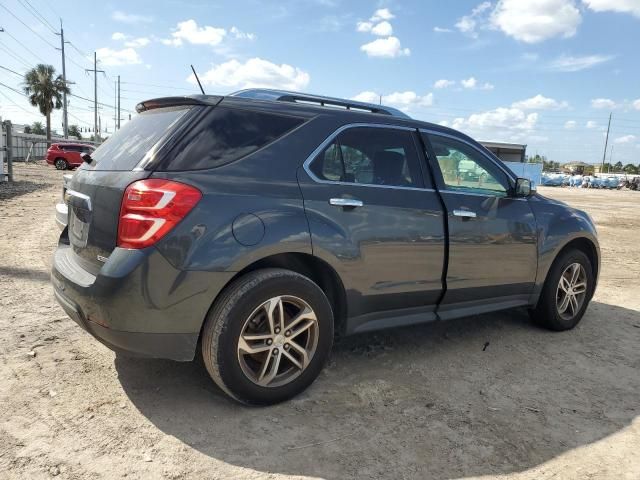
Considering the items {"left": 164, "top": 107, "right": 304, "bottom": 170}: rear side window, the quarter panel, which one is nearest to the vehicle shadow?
the quarter panel

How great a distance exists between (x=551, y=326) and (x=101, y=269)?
3.92 meters

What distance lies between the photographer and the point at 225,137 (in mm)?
3029

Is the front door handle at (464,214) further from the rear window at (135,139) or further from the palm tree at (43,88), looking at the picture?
the palm tree at (43,88)

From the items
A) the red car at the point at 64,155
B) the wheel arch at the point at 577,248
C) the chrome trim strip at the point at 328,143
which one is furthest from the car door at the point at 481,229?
the red car at the point at 64,155

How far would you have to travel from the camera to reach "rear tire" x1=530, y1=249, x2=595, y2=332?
15.5ft

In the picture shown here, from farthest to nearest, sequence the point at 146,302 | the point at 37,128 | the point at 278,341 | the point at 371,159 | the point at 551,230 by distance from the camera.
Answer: the point at 37,128, the point at 551,230, the point at 371,159, the point at 278,341, the point at 146,302

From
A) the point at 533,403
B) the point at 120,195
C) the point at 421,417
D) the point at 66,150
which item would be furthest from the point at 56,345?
the point at 66,150

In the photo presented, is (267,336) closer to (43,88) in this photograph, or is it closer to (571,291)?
(571,291)

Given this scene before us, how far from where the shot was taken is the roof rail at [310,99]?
3.55 metres

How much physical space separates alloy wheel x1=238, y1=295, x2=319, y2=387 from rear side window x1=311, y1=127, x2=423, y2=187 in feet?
2.84

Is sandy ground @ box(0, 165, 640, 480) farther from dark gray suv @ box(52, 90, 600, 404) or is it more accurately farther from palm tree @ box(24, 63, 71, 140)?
palm tree @ box(24, 63, 71, 140)

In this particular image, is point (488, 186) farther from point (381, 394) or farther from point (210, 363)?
point (210, 363)

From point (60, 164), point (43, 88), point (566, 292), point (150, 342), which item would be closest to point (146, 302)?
point (150, 342)

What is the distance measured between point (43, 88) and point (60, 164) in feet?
95.3
